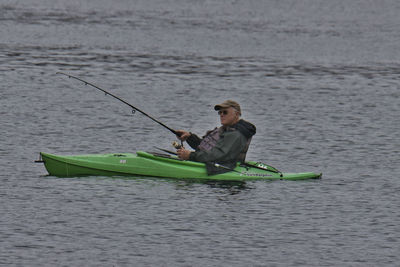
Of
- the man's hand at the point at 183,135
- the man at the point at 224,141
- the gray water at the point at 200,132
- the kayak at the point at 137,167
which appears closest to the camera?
the gray water at the point at 200,132

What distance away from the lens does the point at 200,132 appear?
2720cm

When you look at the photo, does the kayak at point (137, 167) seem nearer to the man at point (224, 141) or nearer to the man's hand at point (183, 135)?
the man at point (224, 141)

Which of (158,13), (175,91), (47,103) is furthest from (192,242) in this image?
(158,13)

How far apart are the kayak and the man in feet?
0.74

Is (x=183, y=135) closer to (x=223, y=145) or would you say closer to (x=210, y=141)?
(x=210, y=141)

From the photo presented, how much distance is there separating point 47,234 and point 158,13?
51540 millimetres

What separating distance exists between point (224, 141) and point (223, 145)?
71mm

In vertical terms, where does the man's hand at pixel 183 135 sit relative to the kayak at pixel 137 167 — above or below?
above

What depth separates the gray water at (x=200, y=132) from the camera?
13727 millimetres

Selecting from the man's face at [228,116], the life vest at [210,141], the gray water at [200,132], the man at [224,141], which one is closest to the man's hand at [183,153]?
the man at [224,141]

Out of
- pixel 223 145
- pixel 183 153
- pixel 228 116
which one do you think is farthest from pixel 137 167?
pixel 228 116

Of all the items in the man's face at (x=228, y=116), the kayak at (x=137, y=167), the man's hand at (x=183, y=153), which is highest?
the man's face at (x=228, y=116)

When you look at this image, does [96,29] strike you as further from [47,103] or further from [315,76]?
[47,103]

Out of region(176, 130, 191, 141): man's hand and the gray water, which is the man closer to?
region(176, 130, 191, 141): man's hand
